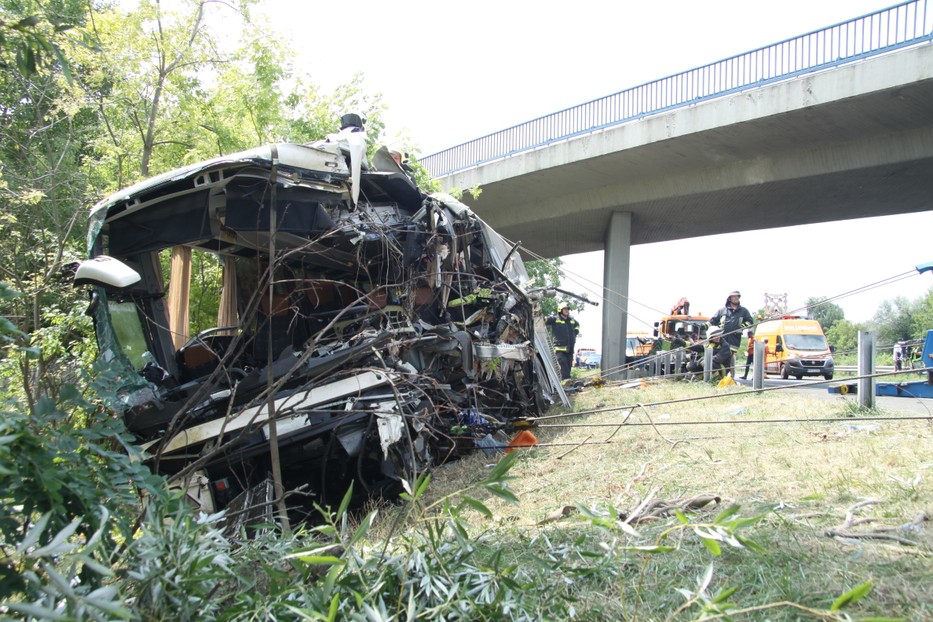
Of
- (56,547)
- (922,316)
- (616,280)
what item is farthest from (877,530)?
(922,316)

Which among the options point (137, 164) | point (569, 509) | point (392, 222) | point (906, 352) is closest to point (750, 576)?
point (569, 509)

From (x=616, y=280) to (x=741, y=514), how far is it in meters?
14.4

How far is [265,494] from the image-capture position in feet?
12.6

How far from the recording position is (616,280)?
16.9m

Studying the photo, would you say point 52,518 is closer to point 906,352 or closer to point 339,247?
point 339,247

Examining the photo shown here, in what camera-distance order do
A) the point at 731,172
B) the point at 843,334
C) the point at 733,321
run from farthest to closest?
1. the point at 843,334
2. the point at 731,172
3. the point at 733,321

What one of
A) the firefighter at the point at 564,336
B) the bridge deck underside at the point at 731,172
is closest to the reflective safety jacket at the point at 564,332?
the firefighter at the point at 564,336

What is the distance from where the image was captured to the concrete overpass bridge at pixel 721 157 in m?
10.7

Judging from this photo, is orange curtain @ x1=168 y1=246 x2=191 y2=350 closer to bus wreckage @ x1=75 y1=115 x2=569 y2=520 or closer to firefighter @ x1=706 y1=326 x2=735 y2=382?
bus wreckage @ x1=75 y1=115 x2=569 y2=520

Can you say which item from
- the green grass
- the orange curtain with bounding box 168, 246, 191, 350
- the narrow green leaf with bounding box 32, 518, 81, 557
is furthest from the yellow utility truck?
the narrow green leaf with bounding box 32, 518, 81, 557

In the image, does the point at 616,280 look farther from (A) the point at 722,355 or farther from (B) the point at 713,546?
(B) the point at 713,546

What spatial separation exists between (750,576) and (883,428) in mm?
3662

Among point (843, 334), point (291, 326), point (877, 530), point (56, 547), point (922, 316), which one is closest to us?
point (56, 547)

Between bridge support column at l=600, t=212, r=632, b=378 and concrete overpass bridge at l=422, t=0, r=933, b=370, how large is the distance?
1.3 inches
